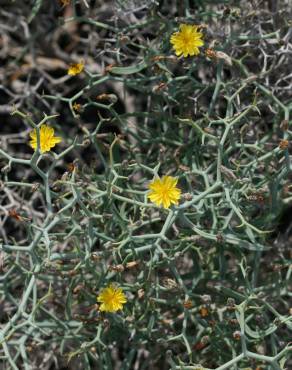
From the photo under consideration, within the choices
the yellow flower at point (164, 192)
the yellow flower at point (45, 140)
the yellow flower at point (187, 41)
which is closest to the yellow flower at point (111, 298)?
the yellow flower at point (164, 192)

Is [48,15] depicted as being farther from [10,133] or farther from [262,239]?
[262,239]

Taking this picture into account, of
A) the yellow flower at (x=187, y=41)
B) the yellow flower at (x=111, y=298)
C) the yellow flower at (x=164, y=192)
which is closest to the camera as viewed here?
the yellow flower at (x=164, y=192)

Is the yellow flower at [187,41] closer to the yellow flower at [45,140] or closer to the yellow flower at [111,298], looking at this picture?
the yellow flower at [45,140]

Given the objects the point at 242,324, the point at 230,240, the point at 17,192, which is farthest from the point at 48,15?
the point at 242,324

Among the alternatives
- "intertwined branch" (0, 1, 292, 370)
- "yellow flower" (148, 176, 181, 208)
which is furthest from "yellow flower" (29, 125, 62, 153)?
"yellow flower" (148, 176, 181, 208)

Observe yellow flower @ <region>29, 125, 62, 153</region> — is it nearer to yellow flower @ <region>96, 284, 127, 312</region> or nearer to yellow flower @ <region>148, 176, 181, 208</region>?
yellow flower @ <region>148, 176, 181, 208</region>

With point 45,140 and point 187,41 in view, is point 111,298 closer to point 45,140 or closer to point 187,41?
point 45,140

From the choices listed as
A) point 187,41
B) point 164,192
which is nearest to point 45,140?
point 164,192
